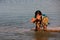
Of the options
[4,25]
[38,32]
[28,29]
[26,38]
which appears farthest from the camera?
[4,25]

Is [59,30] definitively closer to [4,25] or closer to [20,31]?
[20,31]

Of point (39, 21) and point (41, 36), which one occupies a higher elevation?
point (39, 21)

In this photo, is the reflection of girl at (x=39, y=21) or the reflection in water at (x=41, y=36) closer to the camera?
the reflection in water at (x=41, y=36)

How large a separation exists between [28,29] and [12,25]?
1149 millimetres

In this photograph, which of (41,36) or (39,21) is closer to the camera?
(41,36)

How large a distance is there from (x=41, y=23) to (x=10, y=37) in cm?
137

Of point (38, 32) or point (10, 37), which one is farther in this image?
point (38, 32)

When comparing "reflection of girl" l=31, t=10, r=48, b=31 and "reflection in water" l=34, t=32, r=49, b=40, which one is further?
"reflection of girl" l=31, t=10, r=48, b=31

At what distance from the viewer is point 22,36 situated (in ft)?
25.9

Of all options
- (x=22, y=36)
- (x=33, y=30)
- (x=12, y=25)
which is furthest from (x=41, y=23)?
(x=12, y=25)

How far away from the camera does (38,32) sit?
834 centimetres

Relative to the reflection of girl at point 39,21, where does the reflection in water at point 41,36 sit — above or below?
below

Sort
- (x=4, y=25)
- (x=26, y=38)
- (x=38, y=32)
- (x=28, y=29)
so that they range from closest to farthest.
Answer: (x=26, y=38) → (x=38, y=32) → (x=28, y=29) → (x=4, y=25)

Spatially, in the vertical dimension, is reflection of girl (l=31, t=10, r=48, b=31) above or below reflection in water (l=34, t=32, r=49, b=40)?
above
